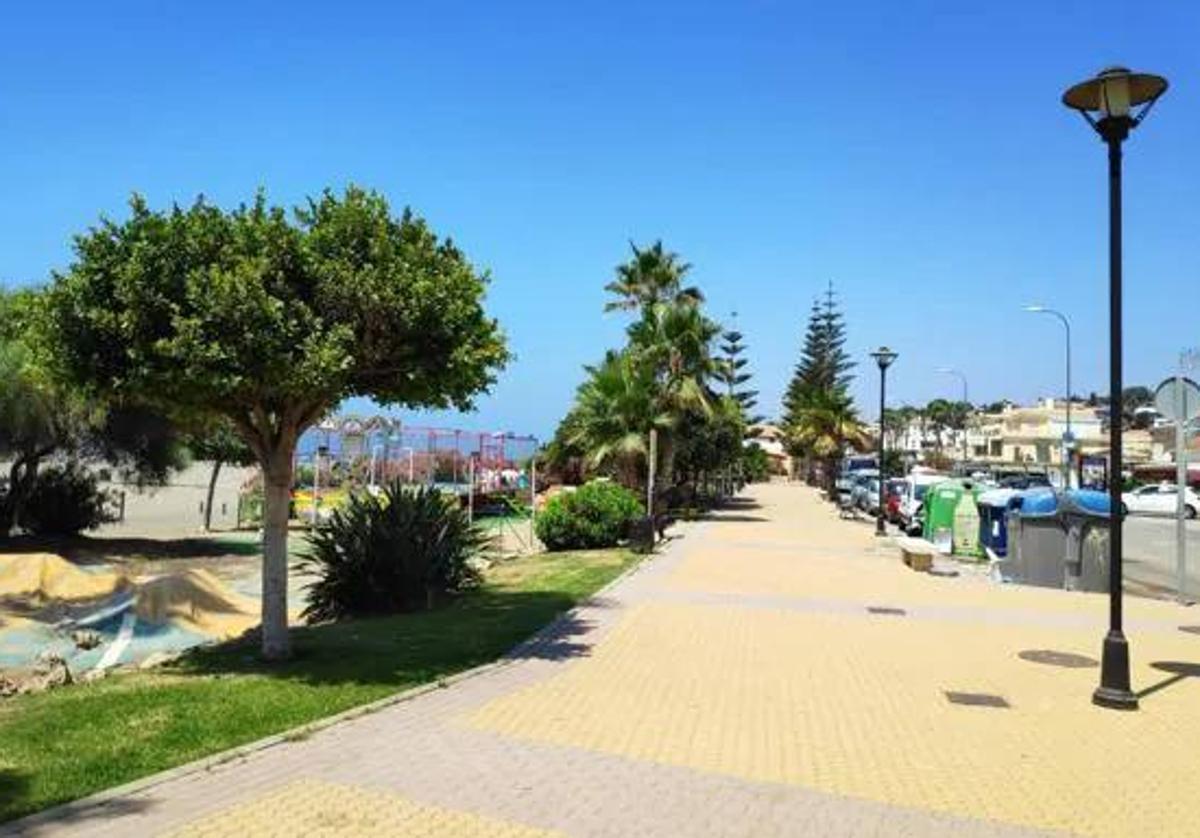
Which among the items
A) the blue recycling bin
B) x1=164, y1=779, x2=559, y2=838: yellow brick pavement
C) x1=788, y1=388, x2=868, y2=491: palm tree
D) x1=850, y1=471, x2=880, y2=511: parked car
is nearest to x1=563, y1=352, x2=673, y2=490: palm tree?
the blue recycling bin

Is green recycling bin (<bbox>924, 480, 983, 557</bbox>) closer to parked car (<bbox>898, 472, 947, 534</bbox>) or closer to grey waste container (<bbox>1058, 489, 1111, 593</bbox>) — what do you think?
grey waste container (<bbox>1058, 489, 1111, 593</bbox>)

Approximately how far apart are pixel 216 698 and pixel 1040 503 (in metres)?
14.6

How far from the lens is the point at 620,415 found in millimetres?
33875

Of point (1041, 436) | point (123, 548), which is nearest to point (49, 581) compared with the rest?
point (123, 548)

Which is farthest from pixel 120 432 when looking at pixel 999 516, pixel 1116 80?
pixel 1116 80

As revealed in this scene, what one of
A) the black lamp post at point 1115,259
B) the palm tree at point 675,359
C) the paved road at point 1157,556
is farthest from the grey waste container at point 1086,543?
the palm tree at point 675,359

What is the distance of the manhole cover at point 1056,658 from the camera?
11.0m

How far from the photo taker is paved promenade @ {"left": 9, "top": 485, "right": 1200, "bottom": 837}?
5.77m

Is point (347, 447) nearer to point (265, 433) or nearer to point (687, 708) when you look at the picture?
point (265, 433)

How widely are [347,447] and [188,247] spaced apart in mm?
24741

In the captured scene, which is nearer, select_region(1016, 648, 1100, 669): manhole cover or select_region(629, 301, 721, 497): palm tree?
select_region(1016, 648, 1100, 669): manhole cover

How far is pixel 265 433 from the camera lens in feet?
32.9

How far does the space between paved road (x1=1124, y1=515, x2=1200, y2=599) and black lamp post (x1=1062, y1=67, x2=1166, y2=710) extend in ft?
35.2

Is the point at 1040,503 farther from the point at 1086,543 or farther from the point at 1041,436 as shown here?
the point at 1041,436
